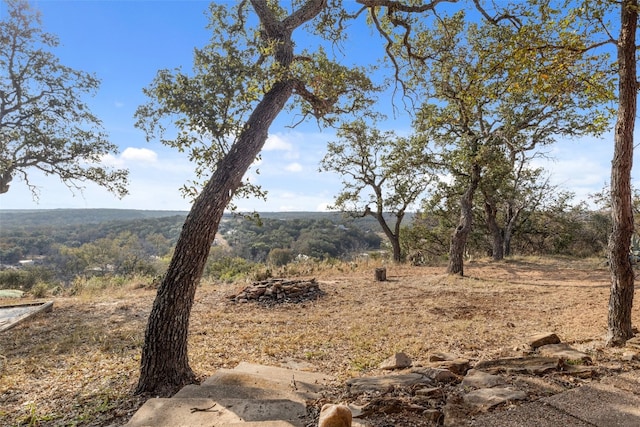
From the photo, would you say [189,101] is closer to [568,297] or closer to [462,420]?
[462,420]

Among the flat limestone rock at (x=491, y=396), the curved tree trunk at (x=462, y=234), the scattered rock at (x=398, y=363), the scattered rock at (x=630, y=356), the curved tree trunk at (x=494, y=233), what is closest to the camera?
the flat limestone rock at (x=491, y=396)

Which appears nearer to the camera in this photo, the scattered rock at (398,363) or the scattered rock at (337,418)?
the scattered rock at (337,418)

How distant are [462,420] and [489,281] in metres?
8.24

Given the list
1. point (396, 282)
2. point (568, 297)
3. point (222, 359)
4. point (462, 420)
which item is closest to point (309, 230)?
point (396, 282)

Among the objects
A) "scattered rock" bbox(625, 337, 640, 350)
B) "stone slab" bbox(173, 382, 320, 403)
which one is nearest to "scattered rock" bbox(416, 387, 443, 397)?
"stone slab" bbox(173, 382, 320, 403)

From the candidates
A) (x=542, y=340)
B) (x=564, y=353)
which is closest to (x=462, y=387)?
(x=564, y=353)

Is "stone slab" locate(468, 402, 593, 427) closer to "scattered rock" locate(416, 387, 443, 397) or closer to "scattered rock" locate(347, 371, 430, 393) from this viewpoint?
"scattered rock" locate(416, 387, 443, 397)

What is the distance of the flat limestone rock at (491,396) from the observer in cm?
210

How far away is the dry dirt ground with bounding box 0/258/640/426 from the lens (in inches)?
136

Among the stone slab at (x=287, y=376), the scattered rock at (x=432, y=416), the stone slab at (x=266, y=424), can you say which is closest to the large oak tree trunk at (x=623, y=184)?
the scattered rock at (x=432, y=416)

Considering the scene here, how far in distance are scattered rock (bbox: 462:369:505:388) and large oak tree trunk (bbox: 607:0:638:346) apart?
7.29 feet

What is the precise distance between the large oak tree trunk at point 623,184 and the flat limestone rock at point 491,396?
2468 mm

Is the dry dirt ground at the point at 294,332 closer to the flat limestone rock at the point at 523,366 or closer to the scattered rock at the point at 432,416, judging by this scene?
the scattered rock at the point at 432,416

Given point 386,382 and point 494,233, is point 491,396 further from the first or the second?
point 494,233
